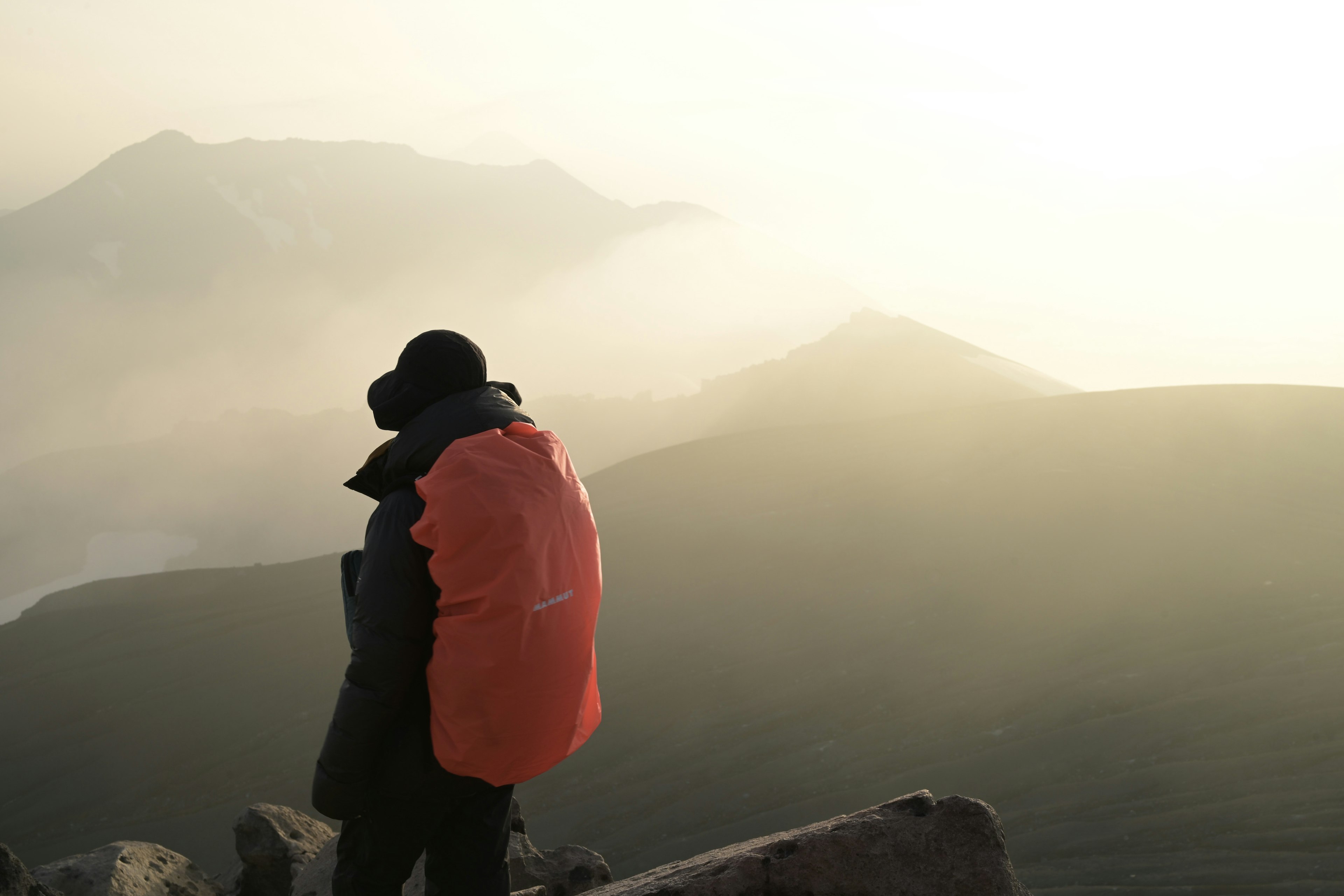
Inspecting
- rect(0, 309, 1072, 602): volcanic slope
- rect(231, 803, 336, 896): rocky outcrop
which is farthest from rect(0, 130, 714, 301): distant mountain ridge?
rect(231, 803, 336, 896): rocky outcrop

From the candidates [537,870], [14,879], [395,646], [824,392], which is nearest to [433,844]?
[395,646]

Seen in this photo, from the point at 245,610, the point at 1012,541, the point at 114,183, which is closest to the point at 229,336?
the point at 114,183

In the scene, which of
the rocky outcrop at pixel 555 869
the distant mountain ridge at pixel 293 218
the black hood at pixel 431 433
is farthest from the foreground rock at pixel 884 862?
the distant mountain ridge at pixel 293 218

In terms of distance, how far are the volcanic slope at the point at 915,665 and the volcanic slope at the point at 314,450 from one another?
7.57 m

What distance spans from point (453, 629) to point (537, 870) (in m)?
1.88

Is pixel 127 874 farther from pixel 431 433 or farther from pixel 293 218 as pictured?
pixel 293 218

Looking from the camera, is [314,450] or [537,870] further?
[314,450]

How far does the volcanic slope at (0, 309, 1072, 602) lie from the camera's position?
18.2 metres

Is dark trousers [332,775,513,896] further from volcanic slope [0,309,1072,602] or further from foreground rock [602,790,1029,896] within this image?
volcanic slope [0,309,1072,602]

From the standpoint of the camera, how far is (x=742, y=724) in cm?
504

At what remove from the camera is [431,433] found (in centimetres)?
158

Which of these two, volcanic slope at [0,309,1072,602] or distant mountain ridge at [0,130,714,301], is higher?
distant mountain ridge at [0,130,714,301]

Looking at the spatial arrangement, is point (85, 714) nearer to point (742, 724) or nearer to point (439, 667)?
point (742, 724)

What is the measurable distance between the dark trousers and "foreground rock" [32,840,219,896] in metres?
1.94
